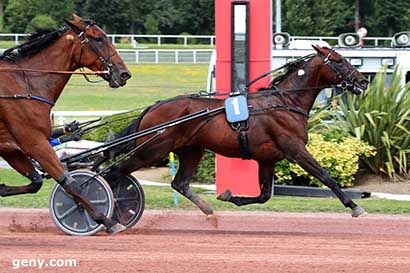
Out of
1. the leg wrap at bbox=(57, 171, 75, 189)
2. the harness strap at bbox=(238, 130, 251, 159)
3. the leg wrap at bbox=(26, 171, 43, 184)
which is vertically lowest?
the leg wrap at bbox=(26, 171, 43, 184)

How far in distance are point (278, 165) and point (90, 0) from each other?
40034 millimetres

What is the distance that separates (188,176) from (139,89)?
25254 mm

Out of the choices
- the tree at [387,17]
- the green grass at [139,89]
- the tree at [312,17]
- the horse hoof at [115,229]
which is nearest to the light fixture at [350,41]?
the horse hoof at [115,229]

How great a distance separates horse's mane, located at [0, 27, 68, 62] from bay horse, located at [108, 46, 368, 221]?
4.49 feet

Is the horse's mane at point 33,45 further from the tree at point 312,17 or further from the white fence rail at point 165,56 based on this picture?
the tree at point 312,17

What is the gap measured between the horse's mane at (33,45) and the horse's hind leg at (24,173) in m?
0.99

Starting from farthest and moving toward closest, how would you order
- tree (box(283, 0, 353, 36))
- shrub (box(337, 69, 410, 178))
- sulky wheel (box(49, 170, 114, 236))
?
1. tree (box(283, 0, 353, 36))
2. shrub (box(337, 69, 410, 178))
3. sulky wheel (box(49, 170, 114, 236))

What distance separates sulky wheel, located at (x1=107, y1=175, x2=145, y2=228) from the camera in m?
9.85

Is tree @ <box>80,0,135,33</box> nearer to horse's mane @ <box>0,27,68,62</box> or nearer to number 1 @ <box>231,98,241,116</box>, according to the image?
number 1 @ <box>231,98,241,116</box>

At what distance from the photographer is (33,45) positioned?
923 cm

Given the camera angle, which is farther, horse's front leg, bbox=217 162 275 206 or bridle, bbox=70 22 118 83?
horse's front leg, bbox=217 162 275 206

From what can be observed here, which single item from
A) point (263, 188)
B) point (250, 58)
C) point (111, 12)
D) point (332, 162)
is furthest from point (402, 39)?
point (111, 12)

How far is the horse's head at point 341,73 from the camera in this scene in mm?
10133

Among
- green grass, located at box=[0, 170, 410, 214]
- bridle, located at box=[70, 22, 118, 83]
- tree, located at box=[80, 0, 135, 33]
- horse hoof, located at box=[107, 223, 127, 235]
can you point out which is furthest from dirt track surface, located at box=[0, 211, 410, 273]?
tree, located at box=[80, 0, 135, 33]
